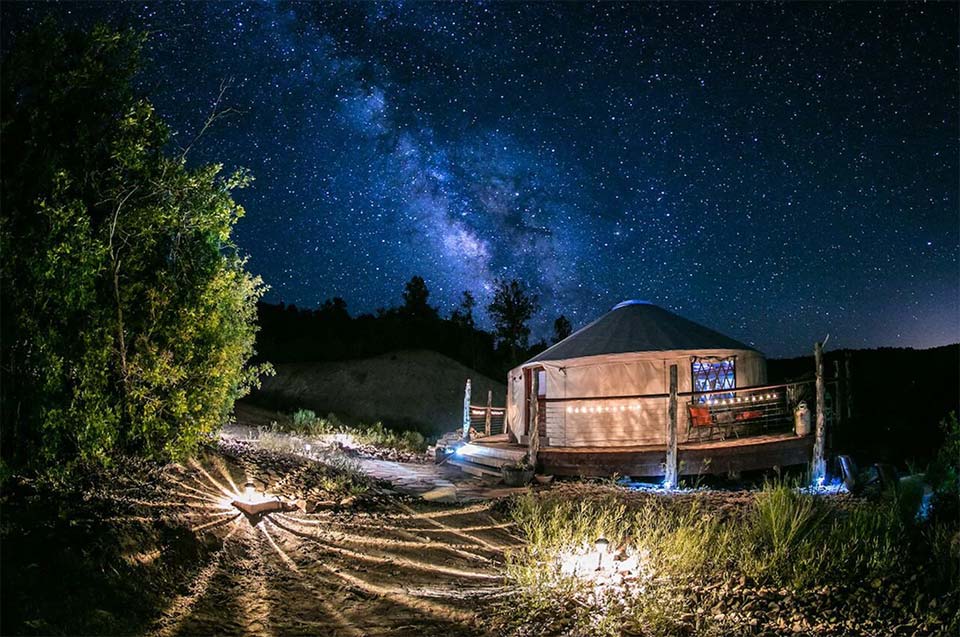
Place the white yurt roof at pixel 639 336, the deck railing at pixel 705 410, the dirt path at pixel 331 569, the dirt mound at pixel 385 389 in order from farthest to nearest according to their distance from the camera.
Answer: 1. the dirt mound at pixel 385 389
2. the white yurt roof at pixel 639 336
3. the deck railing at pixel 705 410
4. the dirt path at pixel 331 569

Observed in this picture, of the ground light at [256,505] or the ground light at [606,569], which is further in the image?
the ground light at [256,505]

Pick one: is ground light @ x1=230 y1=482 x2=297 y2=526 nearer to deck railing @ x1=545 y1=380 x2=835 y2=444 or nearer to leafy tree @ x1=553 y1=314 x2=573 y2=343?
deck railing @ x1=545 y1=380 x2=835 y2=444

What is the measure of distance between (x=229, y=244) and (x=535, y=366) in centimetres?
788

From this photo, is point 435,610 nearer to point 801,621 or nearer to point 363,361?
point 801,621

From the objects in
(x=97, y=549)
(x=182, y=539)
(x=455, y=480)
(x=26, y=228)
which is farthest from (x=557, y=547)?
(x=455, y=480)

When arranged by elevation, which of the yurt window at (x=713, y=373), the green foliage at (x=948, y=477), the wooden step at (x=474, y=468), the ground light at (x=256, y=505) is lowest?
the wooden step at (x=474, y=468)

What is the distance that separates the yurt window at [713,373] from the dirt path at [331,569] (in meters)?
7.35

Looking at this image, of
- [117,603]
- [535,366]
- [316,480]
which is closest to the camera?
[117,603]

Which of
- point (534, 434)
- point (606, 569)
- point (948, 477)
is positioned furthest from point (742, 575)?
point (534, 434)

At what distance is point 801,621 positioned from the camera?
349cm

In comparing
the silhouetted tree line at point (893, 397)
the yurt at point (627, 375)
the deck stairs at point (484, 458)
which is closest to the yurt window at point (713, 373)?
the yurt at point (627, 375)

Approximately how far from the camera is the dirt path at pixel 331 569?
3.49 meters

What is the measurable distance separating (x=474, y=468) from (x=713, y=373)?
5457 mm

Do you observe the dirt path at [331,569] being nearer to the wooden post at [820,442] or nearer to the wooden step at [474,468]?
the wooden step at [474,468]
